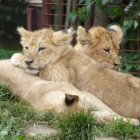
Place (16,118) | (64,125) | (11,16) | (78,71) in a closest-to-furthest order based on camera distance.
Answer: (64,125) → (16,118) → (78,71) → (11,16)

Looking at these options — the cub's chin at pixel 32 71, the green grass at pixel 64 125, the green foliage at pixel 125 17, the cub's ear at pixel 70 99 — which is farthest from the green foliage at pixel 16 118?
the green foliage at pixel 125 17

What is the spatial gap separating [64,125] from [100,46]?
1.73 m

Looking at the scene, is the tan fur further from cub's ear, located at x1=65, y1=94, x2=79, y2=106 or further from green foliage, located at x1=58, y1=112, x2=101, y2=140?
green foliage, located at x1=58, y1=112, x2=101, y2=140

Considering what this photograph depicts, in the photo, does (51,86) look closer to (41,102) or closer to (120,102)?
(41,102)

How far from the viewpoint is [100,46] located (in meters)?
6.09

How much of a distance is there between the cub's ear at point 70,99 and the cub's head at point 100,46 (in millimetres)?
1295

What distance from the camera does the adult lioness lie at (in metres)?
5.26

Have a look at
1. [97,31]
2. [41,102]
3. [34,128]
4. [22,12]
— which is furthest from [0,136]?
[22,12]

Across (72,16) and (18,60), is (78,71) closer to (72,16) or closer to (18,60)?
(18,60)

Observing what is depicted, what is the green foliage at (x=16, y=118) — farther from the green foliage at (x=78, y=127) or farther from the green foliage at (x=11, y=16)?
the green foliage at (x=11, y=16)

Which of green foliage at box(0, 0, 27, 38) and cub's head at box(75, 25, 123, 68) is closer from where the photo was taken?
cub's head at box(75, 25, 123, 68)

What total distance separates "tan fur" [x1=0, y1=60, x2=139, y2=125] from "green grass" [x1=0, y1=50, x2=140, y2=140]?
0.10 m

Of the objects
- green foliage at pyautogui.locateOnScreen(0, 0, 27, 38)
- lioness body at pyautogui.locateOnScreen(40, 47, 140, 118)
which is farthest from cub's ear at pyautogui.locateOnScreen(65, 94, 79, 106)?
green foliage at pyautogui.locateOnScreen(0, 0, 27, 38)

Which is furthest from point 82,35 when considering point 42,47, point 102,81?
point 102,81
